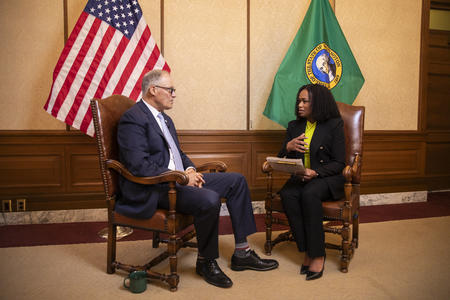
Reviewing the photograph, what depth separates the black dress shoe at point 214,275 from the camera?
2.25 meters

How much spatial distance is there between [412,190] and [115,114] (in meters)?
3.95

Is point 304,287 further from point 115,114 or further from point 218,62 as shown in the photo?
point 218,62

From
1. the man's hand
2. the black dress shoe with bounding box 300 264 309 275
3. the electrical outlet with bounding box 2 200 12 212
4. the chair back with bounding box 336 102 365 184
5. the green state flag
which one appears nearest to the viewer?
the man's hand

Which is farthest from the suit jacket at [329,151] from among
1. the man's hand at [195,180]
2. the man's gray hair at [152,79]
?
the man's gray hair at [152,79]

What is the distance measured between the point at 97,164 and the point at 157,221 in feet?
5.73

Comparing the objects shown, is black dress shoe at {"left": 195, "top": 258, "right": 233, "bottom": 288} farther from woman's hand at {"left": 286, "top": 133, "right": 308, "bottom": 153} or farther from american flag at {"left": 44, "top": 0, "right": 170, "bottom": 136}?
american flag at {"left": 44, "top": 0, "right": 170, "bottom": 136}

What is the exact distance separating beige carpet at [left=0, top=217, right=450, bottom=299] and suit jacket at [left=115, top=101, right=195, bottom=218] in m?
0.52

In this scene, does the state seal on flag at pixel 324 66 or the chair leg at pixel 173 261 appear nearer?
the chair leg at pixel 173 261

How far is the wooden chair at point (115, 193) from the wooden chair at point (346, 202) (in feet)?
2.23

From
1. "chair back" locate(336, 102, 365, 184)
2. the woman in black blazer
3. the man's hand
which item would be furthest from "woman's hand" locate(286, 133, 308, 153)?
the man's hand

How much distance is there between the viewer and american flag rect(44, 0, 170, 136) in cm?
327

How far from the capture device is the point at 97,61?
3.29 m

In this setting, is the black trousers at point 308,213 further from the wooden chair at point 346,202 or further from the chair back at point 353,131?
the chair back at point 353,131

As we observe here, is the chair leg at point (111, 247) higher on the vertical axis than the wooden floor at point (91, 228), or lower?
higher
